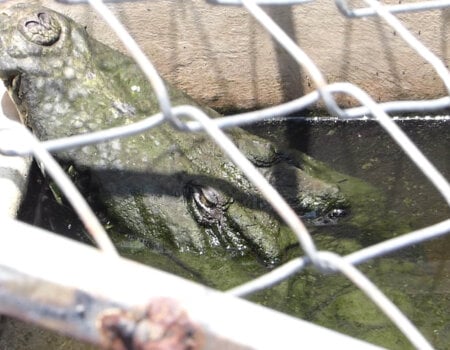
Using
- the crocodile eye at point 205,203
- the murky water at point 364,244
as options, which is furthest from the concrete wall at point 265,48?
the crocodile eye at point 205,203

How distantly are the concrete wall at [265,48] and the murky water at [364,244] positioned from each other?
0.15 m

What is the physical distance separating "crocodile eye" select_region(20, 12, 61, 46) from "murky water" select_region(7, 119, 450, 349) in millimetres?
442

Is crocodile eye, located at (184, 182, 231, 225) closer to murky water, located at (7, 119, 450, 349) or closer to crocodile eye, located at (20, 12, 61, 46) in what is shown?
murky water, located at (7, 119, 450, 349)

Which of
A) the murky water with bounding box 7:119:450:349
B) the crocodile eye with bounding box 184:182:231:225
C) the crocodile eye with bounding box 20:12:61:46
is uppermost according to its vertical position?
the crocodile eye with bounding box 20:12:61:46

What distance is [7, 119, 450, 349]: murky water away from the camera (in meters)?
2.14

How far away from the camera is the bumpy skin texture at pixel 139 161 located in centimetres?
240

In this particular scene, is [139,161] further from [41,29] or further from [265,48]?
[265,48]

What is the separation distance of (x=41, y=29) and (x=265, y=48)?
0.79 metres

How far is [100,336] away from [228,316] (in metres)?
0.12

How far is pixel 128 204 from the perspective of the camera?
Answer: 245 centimetres

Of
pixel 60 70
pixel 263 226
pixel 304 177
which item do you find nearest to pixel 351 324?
pixel 263 226

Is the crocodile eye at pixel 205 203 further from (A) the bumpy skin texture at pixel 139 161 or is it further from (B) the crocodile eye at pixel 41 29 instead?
(B) the crocodile eye at pixel 41 29

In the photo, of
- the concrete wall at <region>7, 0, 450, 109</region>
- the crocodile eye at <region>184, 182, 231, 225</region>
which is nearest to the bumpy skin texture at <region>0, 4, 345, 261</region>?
the crocodile eye at <region>184, 182, 231, 225</region>

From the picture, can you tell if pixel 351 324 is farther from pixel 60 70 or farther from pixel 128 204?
pixel 60 70
